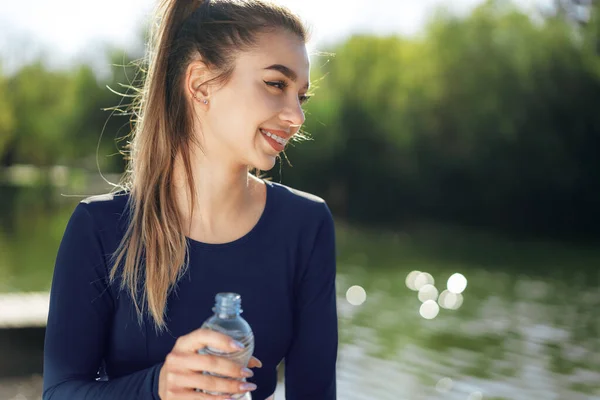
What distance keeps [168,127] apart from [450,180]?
2649 cm

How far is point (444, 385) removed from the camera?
330 inches

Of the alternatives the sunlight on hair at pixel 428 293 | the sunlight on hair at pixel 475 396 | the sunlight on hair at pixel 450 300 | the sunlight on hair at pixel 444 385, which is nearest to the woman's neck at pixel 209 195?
the sunlight on hair at pixel 475 396

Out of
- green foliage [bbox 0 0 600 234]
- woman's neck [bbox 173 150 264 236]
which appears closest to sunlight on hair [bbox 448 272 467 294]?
green foliage [bbox 0 0 600 234]

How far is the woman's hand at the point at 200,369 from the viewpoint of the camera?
138 centimetres

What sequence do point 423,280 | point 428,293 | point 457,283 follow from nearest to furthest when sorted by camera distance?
1. point 428,293
2. point 457,283
3. point 423,280

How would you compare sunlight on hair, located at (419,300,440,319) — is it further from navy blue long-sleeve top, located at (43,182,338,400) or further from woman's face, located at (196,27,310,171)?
woman's face, located at (196,27,310,171)

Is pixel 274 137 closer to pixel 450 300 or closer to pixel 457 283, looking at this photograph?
pixel 450 300

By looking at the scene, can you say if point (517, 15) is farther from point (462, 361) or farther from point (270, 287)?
point (270, 287)

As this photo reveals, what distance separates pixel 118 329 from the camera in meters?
1.79

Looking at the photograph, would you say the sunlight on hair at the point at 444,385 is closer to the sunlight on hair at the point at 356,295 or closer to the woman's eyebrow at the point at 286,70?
the sunlight on hair at the point at 356,295

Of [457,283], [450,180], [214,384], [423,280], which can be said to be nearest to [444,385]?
[457,283]

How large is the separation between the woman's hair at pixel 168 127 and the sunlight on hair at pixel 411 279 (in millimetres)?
12686

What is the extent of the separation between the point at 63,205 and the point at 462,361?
24164 mm

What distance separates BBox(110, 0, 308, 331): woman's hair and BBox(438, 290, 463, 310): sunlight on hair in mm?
11263
